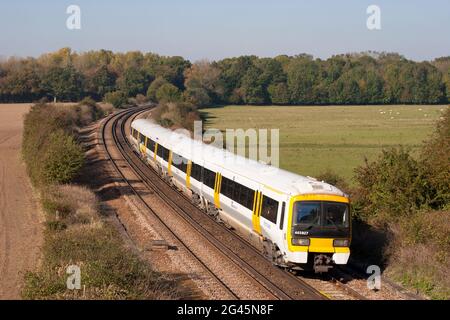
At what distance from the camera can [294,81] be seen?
141625mm

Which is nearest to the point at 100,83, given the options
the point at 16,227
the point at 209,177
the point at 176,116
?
the point at 176,116

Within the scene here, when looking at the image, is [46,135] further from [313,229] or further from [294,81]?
[294,81]

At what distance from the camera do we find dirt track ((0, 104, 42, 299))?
1748 centimetres

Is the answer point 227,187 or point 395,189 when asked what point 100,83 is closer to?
point 227,187

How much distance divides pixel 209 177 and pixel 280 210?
305 inches

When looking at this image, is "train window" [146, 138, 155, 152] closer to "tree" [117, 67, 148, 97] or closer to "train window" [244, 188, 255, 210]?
"train window" [244, 188, 255, 210]

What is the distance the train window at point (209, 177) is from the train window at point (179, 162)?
337 cm

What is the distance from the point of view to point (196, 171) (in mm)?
25516

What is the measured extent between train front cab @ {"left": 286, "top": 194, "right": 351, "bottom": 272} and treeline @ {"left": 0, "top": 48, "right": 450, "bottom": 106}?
10256 centimetres

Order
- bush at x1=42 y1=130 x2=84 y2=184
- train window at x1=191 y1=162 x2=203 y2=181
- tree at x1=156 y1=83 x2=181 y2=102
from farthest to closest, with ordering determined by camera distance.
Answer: tree at x1=156 y1=83 x2=181 y2=102
bush at x1=42 y1=130 x2=84 y2=184
train window at x1=191 y1=162 x2=203 y2=181

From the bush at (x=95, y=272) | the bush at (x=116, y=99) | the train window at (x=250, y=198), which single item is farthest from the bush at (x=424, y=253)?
the bush at (x=116, y=99)

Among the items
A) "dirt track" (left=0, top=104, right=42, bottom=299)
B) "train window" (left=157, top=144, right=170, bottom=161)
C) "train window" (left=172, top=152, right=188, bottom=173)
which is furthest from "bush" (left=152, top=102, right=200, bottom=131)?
"train window" (left=172, top=152, right=188, bottom=173)

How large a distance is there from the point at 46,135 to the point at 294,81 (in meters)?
108
